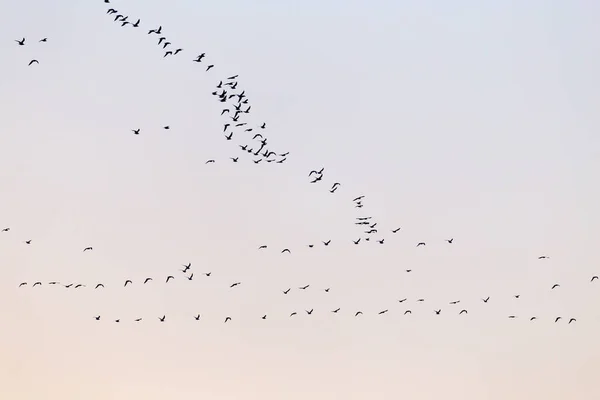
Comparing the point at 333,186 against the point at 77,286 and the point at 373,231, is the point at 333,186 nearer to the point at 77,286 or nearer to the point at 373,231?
the point at 373,231

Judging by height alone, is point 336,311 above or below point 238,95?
below

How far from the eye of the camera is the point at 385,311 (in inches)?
1549

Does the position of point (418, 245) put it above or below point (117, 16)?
below

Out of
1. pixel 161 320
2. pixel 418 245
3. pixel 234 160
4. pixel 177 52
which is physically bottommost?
pixel 161 320

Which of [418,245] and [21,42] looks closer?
[21,42]

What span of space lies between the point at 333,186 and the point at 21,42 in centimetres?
1193

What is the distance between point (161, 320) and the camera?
3888 cm

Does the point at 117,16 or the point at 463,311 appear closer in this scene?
the point at 117,16

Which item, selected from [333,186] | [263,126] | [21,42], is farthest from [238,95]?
[21,42]

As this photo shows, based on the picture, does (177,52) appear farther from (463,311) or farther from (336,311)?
(463,311)

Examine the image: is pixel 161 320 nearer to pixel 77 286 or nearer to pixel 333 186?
pixel 77 286

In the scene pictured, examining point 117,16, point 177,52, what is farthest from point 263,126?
point 117,16

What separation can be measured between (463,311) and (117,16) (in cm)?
1631

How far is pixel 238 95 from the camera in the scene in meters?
37.2
